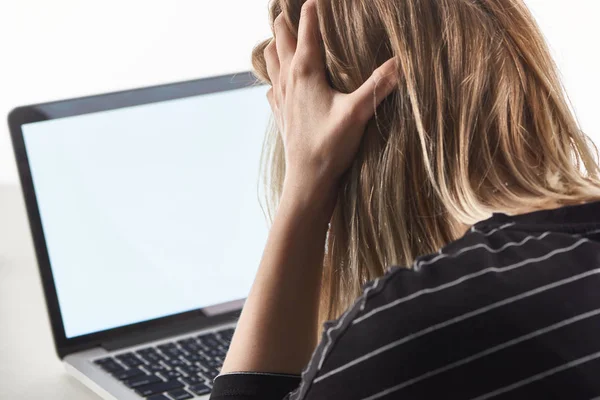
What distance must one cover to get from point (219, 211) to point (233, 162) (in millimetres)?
66

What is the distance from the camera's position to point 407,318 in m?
0.49

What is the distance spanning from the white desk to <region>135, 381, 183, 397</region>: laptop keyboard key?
0.20ft

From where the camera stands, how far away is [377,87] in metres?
0.66

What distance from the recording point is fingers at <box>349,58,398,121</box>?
652 mm

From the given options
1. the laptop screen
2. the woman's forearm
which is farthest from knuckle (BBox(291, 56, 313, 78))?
the laptop screen

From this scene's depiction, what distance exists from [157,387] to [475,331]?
1.39 feet

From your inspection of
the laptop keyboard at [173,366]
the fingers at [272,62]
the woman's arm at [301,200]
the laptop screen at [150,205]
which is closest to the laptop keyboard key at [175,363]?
the laptop keyboard at [173,366]

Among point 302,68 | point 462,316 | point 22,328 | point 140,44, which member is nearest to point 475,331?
point 462,316

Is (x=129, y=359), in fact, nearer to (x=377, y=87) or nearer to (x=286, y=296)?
(x=286, y=296)

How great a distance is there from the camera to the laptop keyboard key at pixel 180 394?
785mm

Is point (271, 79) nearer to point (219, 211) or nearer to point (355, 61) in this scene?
point (355, 61)

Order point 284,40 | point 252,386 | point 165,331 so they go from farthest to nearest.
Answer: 1. point 165,331
2. point 284,40
3. point 252,386

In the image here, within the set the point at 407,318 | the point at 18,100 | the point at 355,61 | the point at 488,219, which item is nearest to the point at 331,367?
the point at 407,318

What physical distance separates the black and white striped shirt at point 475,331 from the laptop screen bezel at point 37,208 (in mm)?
473
